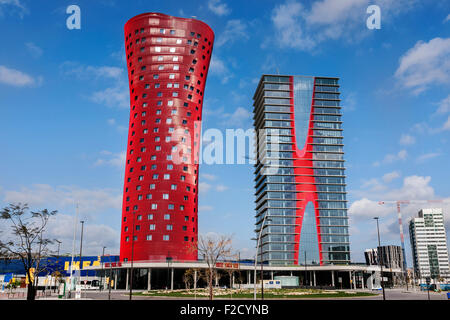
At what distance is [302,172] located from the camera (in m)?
156

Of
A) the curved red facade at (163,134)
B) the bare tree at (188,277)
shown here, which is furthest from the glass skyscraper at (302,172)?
the bare tree at (188,277)

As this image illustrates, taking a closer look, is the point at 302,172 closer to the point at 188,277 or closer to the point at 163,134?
the point at 163,134

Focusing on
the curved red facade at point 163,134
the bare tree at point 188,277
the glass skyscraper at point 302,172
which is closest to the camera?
the bare tree at point 188,277

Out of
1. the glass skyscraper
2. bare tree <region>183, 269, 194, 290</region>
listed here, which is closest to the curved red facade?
bare tree <region>183, 269, 194, 290</region>

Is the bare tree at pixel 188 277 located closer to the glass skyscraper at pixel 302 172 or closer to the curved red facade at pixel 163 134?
the curved red facade at pixel 163 134

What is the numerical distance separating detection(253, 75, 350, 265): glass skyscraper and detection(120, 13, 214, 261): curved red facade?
5427cm

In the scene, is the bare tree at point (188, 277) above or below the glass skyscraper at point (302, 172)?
below

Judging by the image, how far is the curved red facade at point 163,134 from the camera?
320ft

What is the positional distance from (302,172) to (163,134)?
72348mm

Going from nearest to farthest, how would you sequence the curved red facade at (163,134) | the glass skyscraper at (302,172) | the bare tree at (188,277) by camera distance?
the bare tree at (188,277) → the curved red facade at (163,134) → the glass skyscraper at (302,172)

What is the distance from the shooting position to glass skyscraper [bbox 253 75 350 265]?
148500 millimetres

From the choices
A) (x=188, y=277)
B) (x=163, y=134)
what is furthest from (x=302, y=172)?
(x=188, y=277)

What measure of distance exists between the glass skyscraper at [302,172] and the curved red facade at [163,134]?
54.3 meters
